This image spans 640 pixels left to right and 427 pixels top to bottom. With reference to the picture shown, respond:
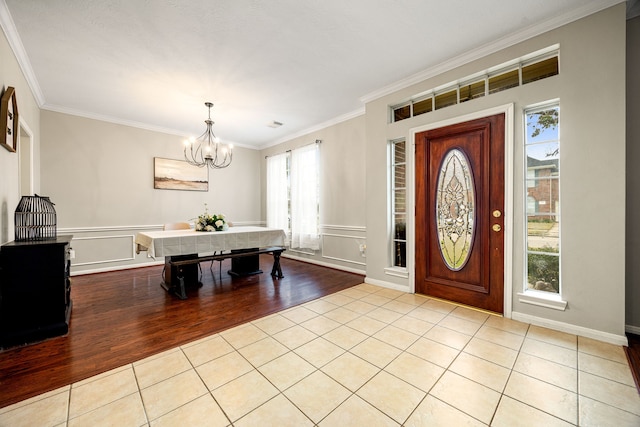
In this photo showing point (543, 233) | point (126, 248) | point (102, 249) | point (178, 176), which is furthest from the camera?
point (178, 176)

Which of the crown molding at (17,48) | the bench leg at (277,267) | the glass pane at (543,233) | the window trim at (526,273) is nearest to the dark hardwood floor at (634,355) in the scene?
the window trim at (526,273)

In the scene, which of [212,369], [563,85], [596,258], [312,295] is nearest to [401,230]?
Answer: [312,295]

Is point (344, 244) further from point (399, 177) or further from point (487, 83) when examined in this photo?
point (487, 83)

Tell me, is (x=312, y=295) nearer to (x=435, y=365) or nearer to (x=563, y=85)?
A: (x=435, y=365)

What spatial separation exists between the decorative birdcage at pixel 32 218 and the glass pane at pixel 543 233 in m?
5.16

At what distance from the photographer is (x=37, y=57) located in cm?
292

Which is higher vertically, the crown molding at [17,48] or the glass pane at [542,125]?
the crown molding at [17,48]

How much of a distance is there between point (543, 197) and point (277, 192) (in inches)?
196

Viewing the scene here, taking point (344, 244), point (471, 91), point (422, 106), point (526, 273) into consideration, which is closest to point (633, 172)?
point (526, 273)

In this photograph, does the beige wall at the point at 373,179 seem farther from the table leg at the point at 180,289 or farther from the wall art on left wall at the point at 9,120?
the table leg at the point at 180,289

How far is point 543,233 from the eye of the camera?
2.64 meters

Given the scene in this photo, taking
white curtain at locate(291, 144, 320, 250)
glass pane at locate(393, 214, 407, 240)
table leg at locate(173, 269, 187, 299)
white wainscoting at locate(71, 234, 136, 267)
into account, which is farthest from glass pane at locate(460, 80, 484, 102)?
white wainscoting at locate(71, 234, 136, 267)

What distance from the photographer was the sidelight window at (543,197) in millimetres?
2578

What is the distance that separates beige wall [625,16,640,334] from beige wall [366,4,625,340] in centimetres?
34
